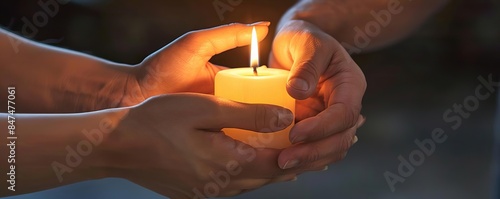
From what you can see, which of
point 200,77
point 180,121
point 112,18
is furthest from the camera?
point 112,18

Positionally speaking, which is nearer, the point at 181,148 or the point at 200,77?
the point at 181,148

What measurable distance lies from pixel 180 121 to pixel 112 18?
1.08 meters

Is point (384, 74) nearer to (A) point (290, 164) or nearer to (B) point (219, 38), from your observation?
(B) point (219, 38)

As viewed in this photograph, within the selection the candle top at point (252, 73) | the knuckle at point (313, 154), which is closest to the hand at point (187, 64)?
the candle top at point (252, 73)

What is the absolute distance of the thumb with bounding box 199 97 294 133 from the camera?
66 centimetres

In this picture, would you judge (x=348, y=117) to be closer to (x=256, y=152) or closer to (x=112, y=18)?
(x=256, y=152)

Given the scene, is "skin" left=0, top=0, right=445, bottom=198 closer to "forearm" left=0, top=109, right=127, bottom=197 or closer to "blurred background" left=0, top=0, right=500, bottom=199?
"forearm" left=0, top=109, right=127, bottom=197

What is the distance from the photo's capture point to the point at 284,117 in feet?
2.24

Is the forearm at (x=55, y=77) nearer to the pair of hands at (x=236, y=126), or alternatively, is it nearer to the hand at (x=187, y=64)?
the hand at (x=187, y=64)

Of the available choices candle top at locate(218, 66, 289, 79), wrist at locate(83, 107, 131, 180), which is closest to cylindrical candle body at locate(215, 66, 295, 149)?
candle top at locate(218, 66, 289, 79)

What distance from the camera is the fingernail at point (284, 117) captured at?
0.68 m

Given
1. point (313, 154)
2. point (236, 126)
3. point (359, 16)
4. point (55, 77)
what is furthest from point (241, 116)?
point (359, 16)

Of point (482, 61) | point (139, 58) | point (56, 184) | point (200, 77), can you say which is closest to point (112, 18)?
point (139, 58)

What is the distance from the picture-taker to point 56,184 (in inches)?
30.3
